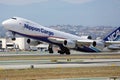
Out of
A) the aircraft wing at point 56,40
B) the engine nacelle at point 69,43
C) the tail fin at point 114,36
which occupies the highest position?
the tail fin at point 114,36

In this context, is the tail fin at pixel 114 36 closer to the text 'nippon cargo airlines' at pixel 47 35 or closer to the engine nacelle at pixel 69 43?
the text 'nippon cargo airlines' at pixel 47 35

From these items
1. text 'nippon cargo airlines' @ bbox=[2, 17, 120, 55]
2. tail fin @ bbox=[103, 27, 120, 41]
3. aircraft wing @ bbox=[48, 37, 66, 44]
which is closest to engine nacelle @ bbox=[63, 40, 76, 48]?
text 'nippon cargo airlines' @ bbox=[2, 17, 120, 55]

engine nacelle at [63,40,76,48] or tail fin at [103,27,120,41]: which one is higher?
tail fin at [103,27,120,41]

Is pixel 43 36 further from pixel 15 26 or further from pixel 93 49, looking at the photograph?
pixel 93 49

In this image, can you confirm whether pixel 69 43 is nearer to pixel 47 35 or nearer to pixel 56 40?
pixel 56 40

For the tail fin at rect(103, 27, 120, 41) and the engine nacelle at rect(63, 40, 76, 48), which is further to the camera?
the tail fin at rect(103, 27, 120, 41)

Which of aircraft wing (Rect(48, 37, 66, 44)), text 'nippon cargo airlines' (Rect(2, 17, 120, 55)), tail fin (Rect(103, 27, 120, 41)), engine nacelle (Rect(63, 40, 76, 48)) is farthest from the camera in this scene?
tail fin (Rect(103, 27, 120, 41))

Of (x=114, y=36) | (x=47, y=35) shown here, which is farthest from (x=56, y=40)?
(x=114, y=36)

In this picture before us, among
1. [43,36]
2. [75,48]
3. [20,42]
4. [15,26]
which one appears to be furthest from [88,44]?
[20,42]

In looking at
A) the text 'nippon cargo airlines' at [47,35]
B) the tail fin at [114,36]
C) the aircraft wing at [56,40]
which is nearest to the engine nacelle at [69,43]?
the text 'nippon cargo airlines' at [47,35]

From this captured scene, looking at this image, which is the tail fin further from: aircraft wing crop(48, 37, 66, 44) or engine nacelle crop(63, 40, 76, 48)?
aircraft wing crop(48, 37, 66, 44)

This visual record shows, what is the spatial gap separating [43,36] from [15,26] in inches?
241

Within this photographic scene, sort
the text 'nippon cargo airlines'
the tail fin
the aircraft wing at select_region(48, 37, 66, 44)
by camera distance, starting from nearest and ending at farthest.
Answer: the text 'nippon cargo airlines'
the aircraft wing at select_region(48, 37, 66, 44)
the tail fin

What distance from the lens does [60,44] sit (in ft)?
278
